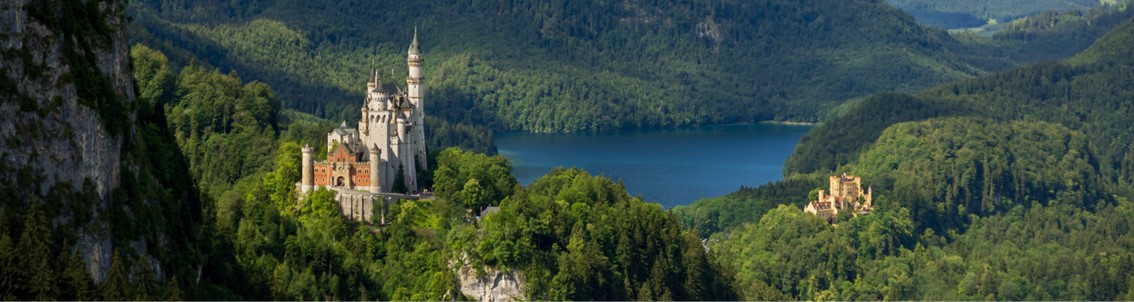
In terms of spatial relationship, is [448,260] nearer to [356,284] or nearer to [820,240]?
[356,284]

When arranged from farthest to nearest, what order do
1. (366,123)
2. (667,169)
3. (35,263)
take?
(667,169) → (366,123) → (35,263)

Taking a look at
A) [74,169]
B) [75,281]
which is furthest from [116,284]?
[74,169]

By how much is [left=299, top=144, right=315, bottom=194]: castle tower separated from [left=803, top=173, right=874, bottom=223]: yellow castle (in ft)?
150

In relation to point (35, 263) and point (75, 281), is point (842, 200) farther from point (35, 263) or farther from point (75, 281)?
point (35, 263)

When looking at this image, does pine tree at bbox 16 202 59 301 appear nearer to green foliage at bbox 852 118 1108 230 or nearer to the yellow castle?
the yellow castle

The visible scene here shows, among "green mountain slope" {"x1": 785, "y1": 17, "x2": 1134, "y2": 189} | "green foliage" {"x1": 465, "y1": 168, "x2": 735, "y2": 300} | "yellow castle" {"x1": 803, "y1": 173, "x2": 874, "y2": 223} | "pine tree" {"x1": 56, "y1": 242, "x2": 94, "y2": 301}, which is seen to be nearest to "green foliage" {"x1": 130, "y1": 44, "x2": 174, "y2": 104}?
"green foliage" {"x1": 465, "y1": 168, "x2": 735, "y2": 300}

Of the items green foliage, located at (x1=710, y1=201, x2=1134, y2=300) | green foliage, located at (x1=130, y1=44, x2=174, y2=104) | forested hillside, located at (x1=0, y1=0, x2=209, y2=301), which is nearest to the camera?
forested hillside, located at (x1=0, y1=0, x2=209, y2=301)

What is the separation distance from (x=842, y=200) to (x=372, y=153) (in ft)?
166

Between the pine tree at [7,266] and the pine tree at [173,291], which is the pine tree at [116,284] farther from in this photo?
the pine tree at [7,266]

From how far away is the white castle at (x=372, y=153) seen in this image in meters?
87.7

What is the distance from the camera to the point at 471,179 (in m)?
90.2

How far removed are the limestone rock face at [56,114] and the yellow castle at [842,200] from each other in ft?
253

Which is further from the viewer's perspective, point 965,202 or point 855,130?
point 855,130

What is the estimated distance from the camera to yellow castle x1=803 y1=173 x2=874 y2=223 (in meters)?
129
